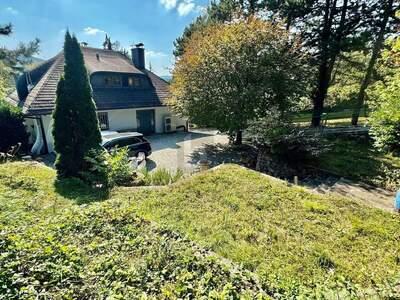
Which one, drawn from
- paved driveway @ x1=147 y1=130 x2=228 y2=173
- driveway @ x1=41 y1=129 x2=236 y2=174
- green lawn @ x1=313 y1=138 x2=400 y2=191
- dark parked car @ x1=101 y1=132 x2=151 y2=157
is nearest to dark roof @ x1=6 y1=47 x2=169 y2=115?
driveway @ x1=41 y1=129 x2=236 y2=174

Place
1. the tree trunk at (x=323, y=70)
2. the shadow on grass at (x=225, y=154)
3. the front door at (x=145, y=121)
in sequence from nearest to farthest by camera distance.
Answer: the shadow on grass at (x=225, y=154) < the tree trunk at (x=323, y=70) < the front door at (x=145, y=121)

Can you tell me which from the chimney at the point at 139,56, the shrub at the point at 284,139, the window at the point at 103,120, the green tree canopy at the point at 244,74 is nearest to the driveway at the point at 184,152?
the green tree canopy at the point at 244,74

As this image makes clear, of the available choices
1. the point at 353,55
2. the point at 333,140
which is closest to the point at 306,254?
Result: the point at 333,140

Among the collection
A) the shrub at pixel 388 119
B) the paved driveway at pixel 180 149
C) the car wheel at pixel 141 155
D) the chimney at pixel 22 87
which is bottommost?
the paved driveway at pixel 180 149

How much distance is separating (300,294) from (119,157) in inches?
227

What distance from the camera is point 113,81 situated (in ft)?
56.0

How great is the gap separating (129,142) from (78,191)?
Result: 441cm

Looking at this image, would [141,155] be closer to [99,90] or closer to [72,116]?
[72,116]

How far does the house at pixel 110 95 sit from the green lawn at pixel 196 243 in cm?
837

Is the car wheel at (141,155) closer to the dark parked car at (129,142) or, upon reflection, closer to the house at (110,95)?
the dark parked car at (129,142)

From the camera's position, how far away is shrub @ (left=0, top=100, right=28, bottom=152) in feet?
38.0

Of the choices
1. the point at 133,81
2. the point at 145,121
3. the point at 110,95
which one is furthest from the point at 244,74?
the point at 133,81

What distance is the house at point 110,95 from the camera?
1281cm

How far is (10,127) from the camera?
11.7 metres
